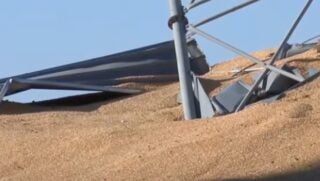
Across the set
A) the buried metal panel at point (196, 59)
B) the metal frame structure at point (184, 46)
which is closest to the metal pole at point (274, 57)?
the metal frame structure at point (184, 46)

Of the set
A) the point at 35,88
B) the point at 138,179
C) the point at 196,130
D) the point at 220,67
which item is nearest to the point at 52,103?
the point at 35,88

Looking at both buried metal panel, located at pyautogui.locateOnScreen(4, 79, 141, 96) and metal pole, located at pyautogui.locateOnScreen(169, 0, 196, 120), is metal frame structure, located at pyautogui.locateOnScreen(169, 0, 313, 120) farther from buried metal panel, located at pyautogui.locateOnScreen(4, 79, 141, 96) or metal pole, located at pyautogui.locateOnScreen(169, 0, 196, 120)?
buried metal panel, located at pyautogui.locateOnScreen(4, 79, 141, 96)

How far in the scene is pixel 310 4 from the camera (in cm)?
1050

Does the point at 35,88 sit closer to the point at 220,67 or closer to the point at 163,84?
the point at 163,84

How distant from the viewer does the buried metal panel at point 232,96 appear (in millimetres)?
11172

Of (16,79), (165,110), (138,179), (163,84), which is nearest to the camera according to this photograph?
(138,179)

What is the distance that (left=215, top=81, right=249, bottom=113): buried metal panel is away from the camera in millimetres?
11172

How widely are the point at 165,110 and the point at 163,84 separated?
233 centimetres

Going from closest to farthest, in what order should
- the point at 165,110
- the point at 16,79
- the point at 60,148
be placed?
1. the point at 60,148
2. the point at 165,110
3. the point at 16,79

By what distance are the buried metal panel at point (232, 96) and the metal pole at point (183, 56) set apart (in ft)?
1.11

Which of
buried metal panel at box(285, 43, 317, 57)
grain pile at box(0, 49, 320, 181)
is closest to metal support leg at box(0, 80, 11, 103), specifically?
grain pile at box(0, 49, 320, 181)

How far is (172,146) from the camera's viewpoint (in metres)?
9.40

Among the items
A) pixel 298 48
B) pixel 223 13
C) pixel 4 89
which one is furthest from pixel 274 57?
pixel 298 48

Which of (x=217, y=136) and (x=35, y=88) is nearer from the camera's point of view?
(x=217, y=136)
